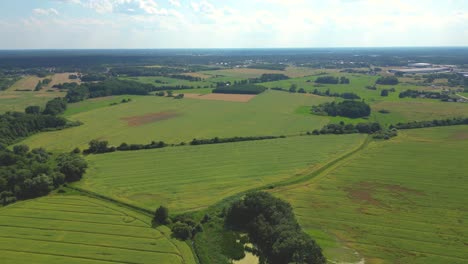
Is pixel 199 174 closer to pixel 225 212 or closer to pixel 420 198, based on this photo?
pixel 225 212

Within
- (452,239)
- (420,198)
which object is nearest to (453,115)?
(420,198)

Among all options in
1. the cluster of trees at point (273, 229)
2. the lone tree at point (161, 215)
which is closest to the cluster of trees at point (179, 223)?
the lone tree at point (161, 215)

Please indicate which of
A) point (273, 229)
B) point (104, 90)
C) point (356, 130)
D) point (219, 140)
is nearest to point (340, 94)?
point (356, 130)

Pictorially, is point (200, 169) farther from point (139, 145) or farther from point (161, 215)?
point (139, 145)

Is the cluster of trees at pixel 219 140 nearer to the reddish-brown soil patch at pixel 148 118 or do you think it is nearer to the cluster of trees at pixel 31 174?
the reddish-brown soil patch at pixel 148 118

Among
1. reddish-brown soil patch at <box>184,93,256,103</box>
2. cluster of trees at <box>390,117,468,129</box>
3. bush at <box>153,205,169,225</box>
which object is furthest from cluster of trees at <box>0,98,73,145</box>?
cluster of trees at <box>390,117,468,129</box>

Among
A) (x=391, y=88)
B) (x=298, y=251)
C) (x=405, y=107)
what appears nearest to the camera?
(x=298, y=251)

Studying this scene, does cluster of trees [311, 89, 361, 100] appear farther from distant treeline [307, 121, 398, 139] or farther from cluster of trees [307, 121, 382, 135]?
cluster of trees [307, 121, 382, 135]
